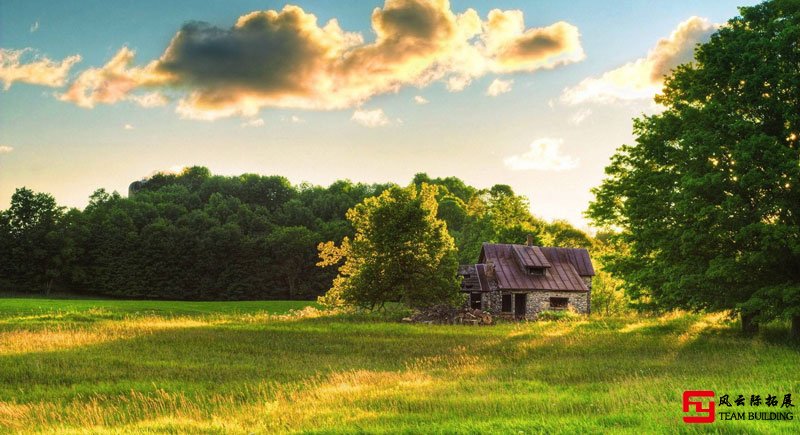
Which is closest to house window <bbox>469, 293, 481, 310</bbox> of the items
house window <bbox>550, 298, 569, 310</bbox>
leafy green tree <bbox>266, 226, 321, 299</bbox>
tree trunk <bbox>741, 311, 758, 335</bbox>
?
house window <bbox>550, 298, 569, 310</bbox>

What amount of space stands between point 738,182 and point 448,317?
68.4ft

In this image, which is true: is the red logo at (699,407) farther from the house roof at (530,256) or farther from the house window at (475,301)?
the house window at (475,301)

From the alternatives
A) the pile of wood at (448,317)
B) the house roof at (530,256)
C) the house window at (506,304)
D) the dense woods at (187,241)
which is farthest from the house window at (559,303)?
the dense woods at (187,241)

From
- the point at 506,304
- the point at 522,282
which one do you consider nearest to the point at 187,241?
the point at 506,304

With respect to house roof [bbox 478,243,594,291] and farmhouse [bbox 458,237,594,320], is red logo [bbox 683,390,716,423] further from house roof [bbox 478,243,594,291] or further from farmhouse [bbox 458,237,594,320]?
house roof [bbox 478,243,594,291]

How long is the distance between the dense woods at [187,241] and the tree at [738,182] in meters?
46.5

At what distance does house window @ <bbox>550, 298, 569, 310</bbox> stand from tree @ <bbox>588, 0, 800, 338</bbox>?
90.7 ft

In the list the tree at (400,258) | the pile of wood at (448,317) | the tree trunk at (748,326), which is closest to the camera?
the tree trunk at (748,326)

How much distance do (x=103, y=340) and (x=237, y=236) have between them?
72.1 meters

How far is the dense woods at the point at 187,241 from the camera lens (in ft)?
274

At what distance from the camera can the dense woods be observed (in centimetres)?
8362

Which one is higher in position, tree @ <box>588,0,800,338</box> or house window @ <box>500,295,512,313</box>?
tree @ <box>588,0,800,338</box>

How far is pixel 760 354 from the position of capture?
67.9ft

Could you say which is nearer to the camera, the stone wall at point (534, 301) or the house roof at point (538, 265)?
the stone wall at point (534, 301)
